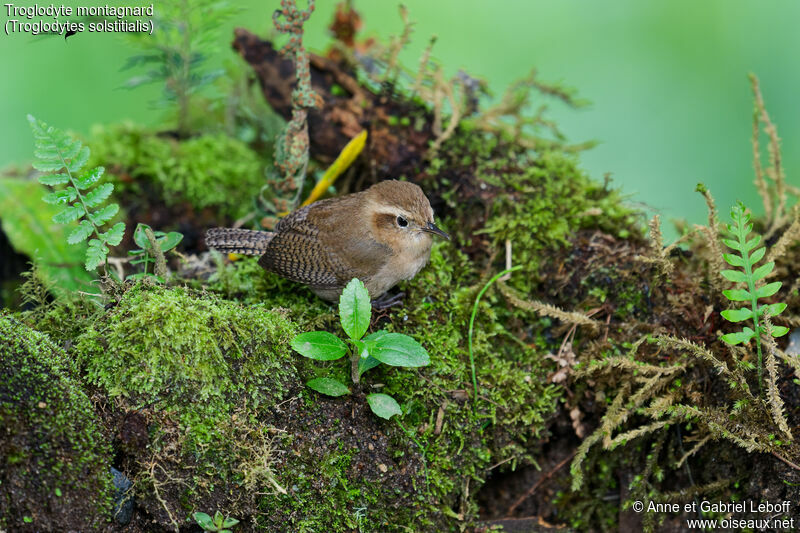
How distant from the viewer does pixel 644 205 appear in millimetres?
3674

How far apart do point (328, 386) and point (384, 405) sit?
0.26 meters

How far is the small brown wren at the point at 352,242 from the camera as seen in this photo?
3207mm

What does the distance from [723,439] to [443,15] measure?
15.7 ft

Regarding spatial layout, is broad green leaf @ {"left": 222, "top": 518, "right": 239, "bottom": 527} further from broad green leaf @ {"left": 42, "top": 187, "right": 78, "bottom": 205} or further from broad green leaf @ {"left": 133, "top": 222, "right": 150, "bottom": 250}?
broad green leaf @ {"left": 42, "top": 187, "right": 78, "bottom": 205}

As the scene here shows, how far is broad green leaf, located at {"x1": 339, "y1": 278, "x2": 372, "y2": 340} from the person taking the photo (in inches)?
104

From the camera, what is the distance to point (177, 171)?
4441 mm

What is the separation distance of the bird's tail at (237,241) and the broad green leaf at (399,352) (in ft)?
3.37

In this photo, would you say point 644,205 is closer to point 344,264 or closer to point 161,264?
→ point 344,264

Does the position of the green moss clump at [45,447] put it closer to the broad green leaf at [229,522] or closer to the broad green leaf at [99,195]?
the broad green leaf at [229,522]

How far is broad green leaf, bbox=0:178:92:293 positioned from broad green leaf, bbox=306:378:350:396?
183cm

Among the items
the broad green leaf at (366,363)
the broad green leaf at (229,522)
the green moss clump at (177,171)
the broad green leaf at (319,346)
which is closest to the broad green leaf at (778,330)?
the broad green leaf at (366,363)

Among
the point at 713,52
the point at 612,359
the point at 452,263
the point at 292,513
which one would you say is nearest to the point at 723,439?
the point at 612,359

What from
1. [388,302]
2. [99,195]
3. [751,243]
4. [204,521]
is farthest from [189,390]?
[751,243]

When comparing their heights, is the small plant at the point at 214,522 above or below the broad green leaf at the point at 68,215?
below
